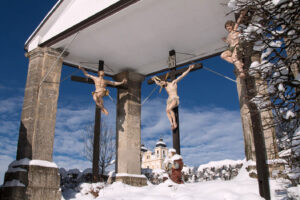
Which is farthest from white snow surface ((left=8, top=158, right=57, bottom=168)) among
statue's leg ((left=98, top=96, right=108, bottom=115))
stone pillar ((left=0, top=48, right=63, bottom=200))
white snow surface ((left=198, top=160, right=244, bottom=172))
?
white snow surface ((left=198, top=160, right=244, bottom=172))

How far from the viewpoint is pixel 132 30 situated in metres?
9.83

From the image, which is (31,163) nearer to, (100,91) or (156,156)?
(100,91)

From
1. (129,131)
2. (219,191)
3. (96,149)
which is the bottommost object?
(219,191)

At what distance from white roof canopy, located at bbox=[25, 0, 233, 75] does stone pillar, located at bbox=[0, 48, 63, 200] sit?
2.62ft

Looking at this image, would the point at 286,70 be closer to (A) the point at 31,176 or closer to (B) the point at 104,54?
(A) the point at 31,176

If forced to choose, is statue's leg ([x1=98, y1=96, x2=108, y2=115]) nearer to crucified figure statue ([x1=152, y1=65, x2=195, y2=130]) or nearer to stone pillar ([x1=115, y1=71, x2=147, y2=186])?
stone pillar ([x1=115, y1=71, x2=147, y2=186])

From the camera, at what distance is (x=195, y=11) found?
8.95 m

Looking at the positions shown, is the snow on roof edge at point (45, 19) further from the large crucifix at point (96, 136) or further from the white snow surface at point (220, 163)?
the white snow surface at point (220, 163)

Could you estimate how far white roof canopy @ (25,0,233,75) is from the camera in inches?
346

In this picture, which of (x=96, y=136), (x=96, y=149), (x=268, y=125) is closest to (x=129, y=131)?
(x=96, y=136)

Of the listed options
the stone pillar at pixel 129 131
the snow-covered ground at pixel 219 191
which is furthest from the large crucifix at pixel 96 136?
the snow-covered ground at pixel 219 191

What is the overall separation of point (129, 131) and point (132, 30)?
3.96 m

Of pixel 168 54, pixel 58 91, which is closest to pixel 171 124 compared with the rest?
pixel 168 54

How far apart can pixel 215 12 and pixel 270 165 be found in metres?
4.66
